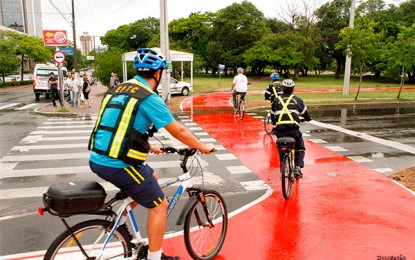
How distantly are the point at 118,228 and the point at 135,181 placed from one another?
1.63ft

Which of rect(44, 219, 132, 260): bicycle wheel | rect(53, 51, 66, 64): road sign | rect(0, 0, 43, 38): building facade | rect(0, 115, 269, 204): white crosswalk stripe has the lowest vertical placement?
rect(0, 115, 269, 204): white crosswalk stripe

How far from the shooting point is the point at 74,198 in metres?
2.69

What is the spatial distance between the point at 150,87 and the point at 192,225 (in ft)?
5.06

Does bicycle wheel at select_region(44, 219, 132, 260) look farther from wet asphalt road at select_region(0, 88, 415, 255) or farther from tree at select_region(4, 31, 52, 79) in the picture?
tree at select_region(4, 31, 52, 79)

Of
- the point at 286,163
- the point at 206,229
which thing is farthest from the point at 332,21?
the point at 206,229

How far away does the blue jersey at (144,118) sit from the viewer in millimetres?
2848

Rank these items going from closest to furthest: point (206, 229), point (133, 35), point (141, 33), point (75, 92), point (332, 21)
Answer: point (206, 229) → point (75, 92) → point (332, 21) → point (141, 33) → point (133, 35)

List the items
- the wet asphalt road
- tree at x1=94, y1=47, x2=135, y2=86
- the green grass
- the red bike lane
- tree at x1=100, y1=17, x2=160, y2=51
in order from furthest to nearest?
tree at x1=100, y1=17, x2=160, y2=51, tree at x1=94, y1=47, x2=135, y2=86, the green grass, the wet asphalt road, the red bike lane

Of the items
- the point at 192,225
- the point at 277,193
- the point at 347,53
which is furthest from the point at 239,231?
the point at 347,53

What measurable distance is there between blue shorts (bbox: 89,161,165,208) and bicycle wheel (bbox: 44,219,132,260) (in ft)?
1.14

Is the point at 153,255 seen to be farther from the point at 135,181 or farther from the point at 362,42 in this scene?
the point at 362,42

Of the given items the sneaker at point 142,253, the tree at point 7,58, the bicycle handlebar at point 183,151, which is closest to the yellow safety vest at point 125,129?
the bicycle handlebar at point 183,151

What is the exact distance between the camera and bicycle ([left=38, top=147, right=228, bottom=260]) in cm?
282

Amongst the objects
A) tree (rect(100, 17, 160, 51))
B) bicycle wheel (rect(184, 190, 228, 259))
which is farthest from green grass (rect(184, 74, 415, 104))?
tree (rect(100, 17, 160, 51))
